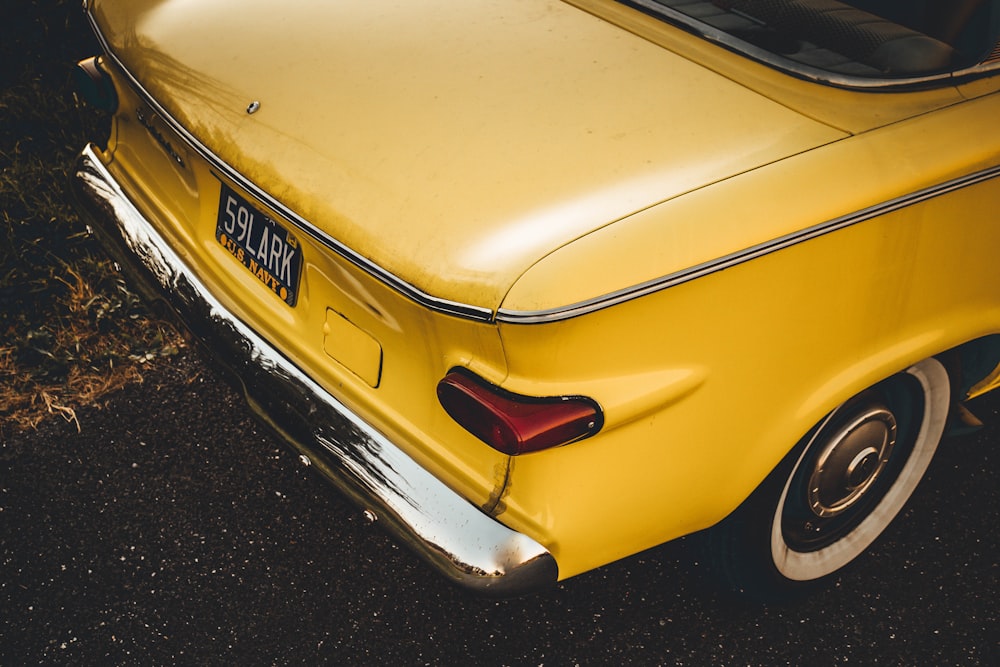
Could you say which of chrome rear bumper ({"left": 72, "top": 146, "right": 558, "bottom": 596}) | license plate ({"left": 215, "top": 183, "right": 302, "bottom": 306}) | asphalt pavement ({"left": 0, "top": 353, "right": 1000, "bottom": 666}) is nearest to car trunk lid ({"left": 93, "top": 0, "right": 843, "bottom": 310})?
license plate ({"left": 215, "top": 183, "right": 302, "bottom": 306})

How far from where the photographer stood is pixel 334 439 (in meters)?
1.87

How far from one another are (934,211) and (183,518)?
195cm

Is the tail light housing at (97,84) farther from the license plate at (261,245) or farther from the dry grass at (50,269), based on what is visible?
the license plate at (261,245)

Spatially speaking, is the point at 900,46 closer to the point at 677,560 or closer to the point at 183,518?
the point at 677,560

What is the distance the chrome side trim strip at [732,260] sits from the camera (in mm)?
1530

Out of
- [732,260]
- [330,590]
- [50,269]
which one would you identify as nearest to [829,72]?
[732,260]

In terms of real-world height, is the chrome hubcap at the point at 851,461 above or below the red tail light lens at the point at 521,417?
below

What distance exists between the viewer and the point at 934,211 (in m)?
1.87

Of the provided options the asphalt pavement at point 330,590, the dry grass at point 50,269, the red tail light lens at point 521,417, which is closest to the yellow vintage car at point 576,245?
the red tail light lens at point 521,417

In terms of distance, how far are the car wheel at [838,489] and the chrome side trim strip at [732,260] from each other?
0.48 metres

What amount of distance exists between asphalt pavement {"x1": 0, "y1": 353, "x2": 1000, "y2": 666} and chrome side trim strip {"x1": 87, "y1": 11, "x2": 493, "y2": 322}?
56cm

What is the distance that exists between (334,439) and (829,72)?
1.22m

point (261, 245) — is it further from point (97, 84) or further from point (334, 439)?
point (97, 84)

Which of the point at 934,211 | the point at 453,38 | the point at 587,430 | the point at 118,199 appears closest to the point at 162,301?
the point at 118,199
